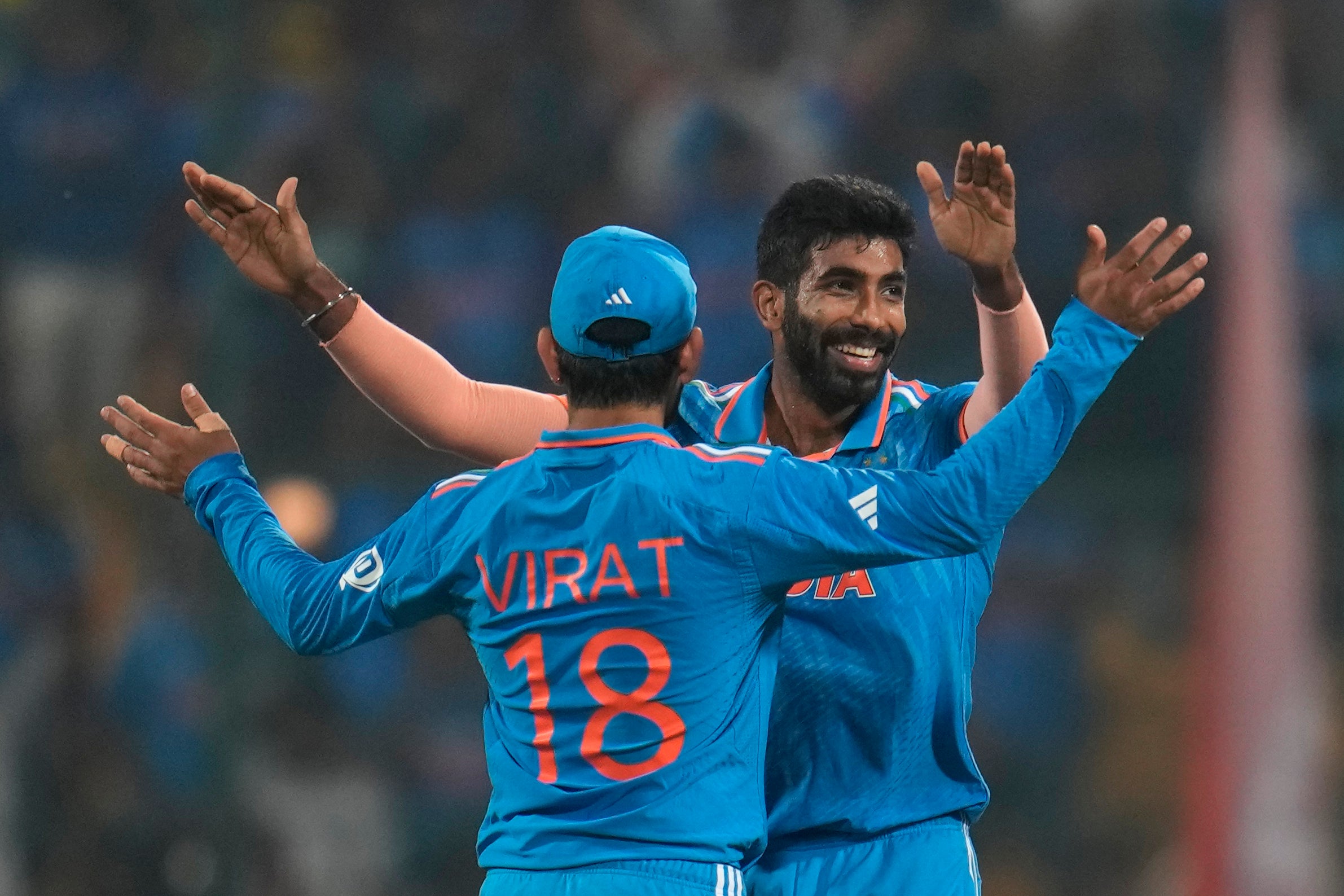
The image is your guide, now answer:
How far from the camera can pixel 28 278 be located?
6.80 meters

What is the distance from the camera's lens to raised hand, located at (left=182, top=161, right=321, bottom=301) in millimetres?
2545

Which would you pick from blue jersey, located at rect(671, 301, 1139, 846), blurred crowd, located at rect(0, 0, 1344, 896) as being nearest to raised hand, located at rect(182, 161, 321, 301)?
blue jersey, located at rect(671, 301, 1139, 846)

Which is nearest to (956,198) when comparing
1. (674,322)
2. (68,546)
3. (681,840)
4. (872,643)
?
(674,322)

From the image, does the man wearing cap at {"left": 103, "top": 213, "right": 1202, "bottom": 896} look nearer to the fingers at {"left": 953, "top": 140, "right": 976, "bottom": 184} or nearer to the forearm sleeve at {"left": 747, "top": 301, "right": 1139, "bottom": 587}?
the forearm sleeve at {"left": 747, "top": 301, "right": 1139, "bottom": 587}

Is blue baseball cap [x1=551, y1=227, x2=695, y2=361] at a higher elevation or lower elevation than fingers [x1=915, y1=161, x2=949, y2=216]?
Result: lower

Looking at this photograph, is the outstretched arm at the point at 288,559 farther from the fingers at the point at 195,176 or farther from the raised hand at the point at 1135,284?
the raised hand at the point at 1135,284

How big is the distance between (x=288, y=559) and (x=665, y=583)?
2.01 ft

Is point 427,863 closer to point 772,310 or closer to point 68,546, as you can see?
point 68,546

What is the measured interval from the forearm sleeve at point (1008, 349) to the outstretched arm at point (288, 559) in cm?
92

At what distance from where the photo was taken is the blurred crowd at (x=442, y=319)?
587 centimetres

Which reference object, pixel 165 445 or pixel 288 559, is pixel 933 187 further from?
pixel 165 445

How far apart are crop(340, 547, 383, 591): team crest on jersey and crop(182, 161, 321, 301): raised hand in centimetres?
63

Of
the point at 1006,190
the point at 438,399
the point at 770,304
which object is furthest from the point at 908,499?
the point at 438,399

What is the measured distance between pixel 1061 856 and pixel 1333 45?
134 inches
